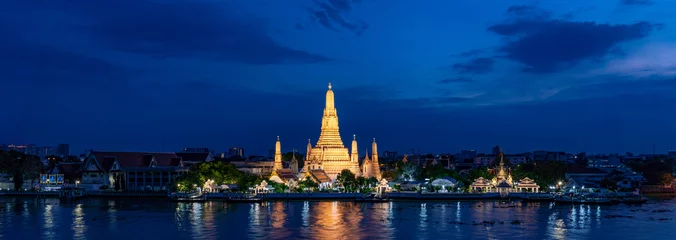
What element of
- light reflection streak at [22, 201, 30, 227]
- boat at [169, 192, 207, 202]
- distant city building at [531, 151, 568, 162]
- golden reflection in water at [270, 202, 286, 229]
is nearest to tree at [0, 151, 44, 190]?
boat at [169, 192, 207, 202]

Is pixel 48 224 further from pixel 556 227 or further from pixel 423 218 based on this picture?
pixel 556 227

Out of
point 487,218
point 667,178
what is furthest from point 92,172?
point 667,178

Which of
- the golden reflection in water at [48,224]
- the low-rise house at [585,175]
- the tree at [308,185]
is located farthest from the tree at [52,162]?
the low-rise house at [585,175]

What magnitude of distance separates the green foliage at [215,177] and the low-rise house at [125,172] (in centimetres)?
937

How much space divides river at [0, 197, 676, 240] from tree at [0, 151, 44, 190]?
25183 millimetres

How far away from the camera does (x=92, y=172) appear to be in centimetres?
9044

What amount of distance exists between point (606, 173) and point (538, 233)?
176 feet

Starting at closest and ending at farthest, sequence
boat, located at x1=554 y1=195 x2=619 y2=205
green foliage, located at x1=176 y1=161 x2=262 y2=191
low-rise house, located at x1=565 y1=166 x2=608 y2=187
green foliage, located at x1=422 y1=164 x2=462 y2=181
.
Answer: boat, located at x1=554 y1=195 x2=619 y2=205 → green foliage, located at x1=176 y1=161 x2=262 y2=191 → green foliage, located at x1=422 y1=164 x2=462 y2=181 → low-rise house, located at x1=565 y1=166 x2=608 y2=187

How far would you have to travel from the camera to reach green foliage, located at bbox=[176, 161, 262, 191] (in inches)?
3113

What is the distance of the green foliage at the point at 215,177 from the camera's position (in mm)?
79062

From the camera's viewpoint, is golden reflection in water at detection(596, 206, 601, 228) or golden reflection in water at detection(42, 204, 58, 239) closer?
golden reflection in water at detection(42, 204, 58, 239)

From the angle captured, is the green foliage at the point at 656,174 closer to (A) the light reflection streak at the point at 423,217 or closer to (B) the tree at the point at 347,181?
(B) the tree at the point at 347,181

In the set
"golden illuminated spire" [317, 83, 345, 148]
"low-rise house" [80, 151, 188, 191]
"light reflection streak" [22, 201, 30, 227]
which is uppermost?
"golden illuminated spire" [317, 83, 345, 148]

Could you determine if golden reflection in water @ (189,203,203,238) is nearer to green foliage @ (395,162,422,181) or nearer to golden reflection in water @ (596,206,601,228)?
golden reflection in water @ (596,206,601,228)
